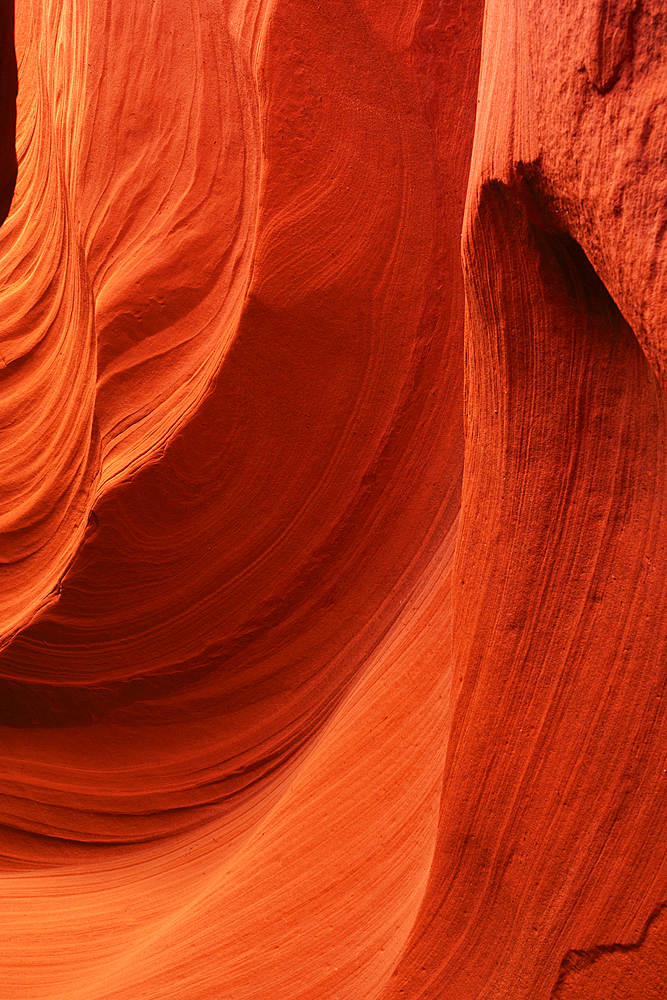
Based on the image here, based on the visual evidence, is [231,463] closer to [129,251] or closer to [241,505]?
[241,505]

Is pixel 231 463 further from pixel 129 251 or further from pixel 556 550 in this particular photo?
pixel 556 550

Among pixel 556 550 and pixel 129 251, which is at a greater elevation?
pixel 129 251

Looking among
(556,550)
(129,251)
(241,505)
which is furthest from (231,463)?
(556,550)

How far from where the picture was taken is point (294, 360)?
1726 mm

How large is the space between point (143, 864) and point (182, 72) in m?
2.04

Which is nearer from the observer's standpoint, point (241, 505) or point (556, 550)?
point (556, 550)

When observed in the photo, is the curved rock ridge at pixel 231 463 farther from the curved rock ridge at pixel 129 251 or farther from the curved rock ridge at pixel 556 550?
the curved rock ridge at pixel 556 550

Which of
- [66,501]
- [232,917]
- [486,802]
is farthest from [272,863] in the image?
[66,501]

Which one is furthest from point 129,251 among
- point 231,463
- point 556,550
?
point 556,550

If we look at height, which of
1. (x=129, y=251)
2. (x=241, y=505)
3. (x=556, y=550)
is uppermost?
(x=129, y=251)

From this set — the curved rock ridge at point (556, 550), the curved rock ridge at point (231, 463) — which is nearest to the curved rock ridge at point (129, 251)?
the curved rock ridge at point (231, 463)

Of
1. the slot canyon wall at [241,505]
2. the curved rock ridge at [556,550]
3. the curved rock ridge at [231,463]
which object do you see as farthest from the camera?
the curved rock ridge at [231,463]

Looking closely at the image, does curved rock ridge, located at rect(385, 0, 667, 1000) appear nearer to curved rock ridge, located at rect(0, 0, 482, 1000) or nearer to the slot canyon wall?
the slot canyon wall

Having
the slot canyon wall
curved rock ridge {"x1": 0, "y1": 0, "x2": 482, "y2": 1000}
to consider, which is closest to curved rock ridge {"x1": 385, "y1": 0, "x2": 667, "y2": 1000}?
the slot canyon wall
